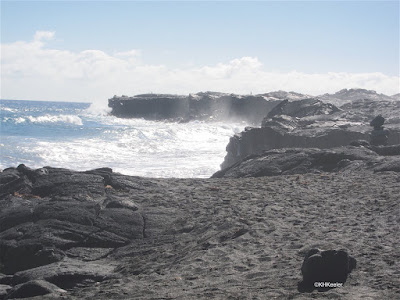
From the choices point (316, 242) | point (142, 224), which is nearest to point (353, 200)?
point (316, 242)

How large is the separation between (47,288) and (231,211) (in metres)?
4.79

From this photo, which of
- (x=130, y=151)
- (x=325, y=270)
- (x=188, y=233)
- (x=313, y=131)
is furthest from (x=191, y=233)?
(x=130, y=151)

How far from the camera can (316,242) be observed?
9.12 m

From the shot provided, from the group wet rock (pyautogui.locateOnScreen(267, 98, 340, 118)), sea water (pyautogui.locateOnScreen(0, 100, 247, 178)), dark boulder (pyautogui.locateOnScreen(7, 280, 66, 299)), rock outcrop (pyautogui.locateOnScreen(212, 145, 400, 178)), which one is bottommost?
sea water (pyautogui.locateOnScreen(0, 100, 247, 178))

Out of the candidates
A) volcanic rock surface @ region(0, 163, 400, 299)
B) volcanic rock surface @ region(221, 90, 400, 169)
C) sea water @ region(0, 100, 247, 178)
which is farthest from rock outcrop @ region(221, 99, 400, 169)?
volcanic rock surface @ region(0, 163, 400, 299)

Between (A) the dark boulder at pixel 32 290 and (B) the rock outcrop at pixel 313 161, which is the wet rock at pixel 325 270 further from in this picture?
(B) the rock outcrop at pixel 313 161

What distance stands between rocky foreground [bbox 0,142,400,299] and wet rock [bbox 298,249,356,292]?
170 millimetres

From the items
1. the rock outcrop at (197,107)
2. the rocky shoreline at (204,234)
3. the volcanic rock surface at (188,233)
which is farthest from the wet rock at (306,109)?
the rock outcrop at (197,107)

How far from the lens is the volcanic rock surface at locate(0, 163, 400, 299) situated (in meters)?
7.73

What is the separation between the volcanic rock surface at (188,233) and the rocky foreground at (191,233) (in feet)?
0.07

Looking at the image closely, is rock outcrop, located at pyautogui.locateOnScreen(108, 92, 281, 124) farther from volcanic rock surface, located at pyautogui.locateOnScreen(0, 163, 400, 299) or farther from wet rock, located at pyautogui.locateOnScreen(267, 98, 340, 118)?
volcanic rock surface, located at pyautogui.locateOnScreen(0, 163, 400, 299)

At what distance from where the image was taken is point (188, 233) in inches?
428

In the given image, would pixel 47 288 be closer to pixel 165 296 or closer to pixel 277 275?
pixel 165 296

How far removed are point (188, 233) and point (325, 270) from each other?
4.17 m
